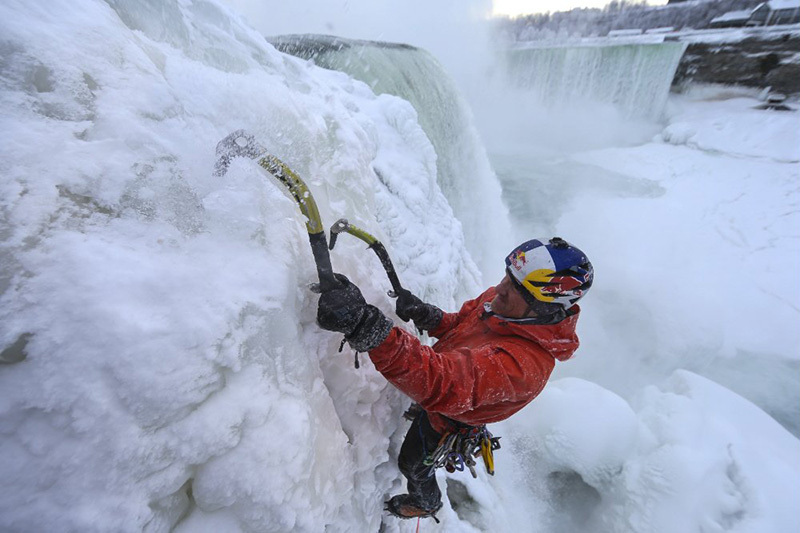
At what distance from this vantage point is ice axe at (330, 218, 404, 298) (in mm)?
1470

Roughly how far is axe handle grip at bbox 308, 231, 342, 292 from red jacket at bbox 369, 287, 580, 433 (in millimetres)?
293

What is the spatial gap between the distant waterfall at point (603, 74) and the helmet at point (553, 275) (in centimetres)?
1915

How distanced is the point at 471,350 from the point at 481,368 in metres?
0.11

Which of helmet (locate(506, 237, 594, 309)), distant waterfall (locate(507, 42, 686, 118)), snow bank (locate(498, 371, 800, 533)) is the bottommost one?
snow bank (locate(498, 371, 800, 533))

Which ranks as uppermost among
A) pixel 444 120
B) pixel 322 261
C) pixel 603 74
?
pixel 322 261

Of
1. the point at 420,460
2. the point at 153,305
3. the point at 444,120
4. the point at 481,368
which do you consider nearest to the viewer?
the point at 153,305

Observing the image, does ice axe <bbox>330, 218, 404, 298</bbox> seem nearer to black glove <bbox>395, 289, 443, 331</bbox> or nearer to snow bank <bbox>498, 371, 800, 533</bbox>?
black glove <bbox>395, 289, 443, 331</bbox>

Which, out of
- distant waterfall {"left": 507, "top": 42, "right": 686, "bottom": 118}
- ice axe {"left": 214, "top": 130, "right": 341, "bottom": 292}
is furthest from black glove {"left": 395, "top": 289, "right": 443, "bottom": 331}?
distant waterfall {"left": 507, "top": 42, "right": 686, "bottom": 118}

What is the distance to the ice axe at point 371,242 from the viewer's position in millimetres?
1470

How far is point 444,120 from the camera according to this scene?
6.17m

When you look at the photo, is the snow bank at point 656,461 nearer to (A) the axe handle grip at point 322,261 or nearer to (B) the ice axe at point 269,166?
(A) the axe handle grip at point 322,261

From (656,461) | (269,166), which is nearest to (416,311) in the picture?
(269,166)

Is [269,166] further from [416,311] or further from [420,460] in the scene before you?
[420,460]

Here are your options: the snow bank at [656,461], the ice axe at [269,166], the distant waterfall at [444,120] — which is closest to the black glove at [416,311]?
the ice axe at [269,166]
